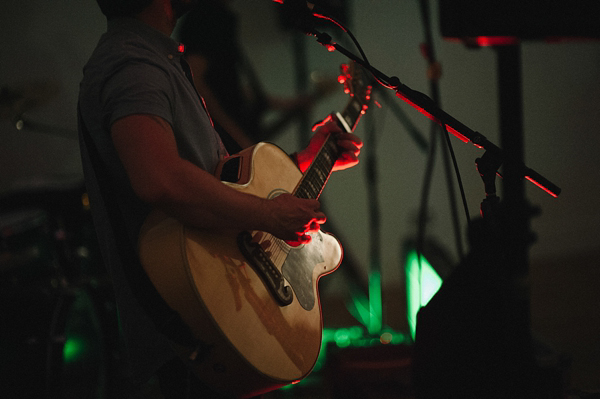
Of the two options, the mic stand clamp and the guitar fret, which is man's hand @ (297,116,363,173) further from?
the mic stand clamp

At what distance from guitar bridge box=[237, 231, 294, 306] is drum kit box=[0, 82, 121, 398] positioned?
1189 millimetres

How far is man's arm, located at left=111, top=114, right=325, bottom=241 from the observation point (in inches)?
41.8

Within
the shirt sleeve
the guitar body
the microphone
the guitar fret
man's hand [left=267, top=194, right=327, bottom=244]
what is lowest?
the guitar body

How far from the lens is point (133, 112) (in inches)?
41.8

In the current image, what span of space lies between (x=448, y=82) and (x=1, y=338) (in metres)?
3.87

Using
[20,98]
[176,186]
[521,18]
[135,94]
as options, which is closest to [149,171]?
[176,186]

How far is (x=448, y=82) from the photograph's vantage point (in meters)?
4.50

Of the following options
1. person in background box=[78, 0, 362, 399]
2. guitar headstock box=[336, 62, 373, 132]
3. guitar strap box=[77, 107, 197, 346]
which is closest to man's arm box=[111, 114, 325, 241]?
person in background box=[78, 0, 362, 399]

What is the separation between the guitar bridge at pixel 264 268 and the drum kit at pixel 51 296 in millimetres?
1189

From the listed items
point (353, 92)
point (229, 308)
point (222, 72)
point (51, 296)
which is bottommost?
point (51, 296)

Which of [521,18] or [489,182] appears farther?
[521,18]

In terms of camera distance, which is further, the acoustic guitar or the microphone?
the microphone

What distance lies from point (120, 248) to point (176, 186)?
217 mm

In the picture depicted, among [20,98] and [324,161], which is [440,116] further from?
[20,98]
